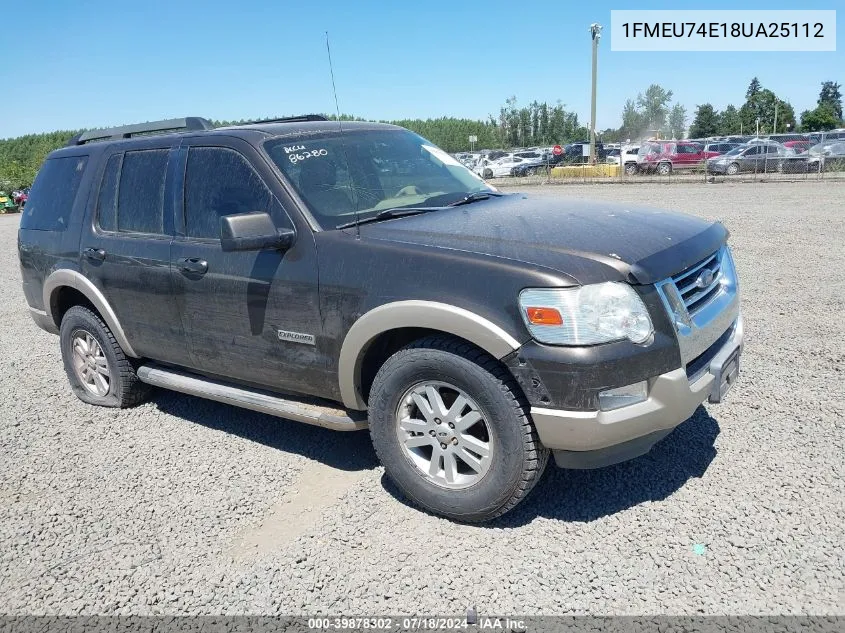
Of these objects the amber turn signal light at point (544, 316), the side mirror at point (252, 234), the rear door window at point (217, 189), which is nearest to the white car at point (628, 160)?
the rear door window at point (217, 189)

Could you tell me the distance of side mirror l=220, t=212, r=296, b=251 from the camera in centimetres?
350

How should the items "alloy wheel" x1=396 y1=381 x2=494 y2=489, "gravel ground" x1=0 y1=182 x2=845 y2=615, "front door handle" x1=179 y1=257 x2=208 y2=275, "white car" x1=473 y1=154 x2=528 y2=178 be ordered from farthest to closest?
1. "white car" x1=473 y1=154 x2=528 y2=178
2. "front door handle" x1=179 y1=257 x2=208 y2=275
3. "alloy wheel" x1=396 y1=381 x2=494 y2=489
4. "gravel ground" x1=0 y1=182 x2=845 y2=615

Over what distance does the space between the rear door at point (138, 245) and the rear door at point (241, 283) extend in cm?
15

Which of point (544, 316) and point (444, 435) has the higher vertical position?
point (544, 316)

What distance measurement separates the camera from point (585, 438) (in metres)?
3.01

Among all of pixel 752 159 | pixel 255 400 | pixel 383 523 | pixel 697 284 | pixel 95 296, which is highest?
pixel 697 284

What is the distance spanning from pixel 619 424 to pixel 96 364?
4.03m

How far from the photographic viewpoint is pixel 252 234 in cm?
356

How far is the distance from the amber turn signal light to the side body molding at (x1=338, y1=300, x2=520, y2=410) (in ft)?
0.41

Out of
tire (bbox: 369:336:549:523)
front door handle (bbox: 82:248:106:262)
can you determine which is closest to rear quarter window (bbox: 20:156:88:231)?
front door handle (bbox: 82:248:106:262)

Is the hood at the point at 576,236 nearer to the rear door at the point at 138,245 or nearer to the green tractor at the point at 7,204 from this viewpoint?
the rear door at the point at 138,245

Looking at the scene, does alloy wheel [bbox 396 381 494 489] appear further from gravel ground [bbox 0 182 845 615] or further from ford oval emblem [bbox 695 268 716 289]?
ford oval emblem [bbox 695 268 716 289]

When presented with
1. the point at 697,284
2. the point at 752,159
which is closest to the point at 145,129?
the point at 697,284

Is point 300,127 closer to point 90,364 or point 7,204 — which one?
point 90,364
